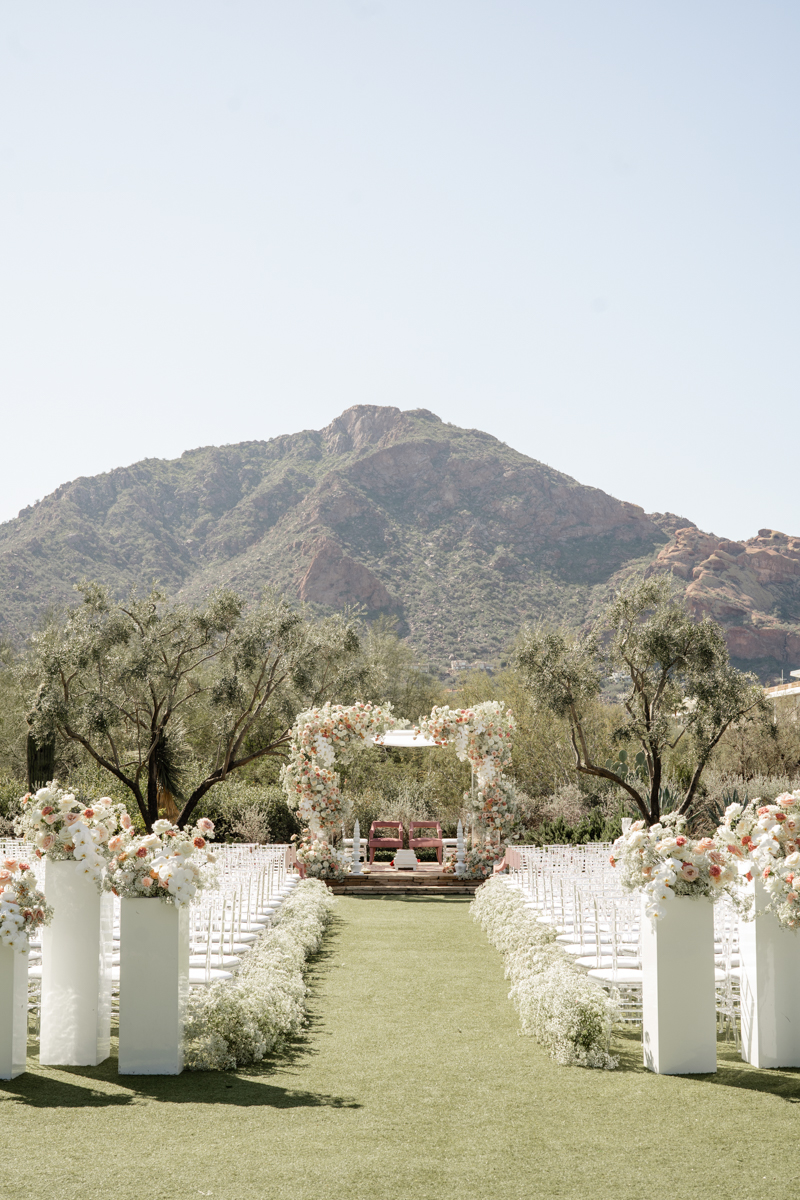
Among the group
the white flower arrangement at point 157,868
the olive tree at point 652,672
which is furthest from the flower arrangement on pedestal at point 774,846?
the olive tree at point 652,672

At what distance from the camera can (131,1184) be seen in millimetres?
4035

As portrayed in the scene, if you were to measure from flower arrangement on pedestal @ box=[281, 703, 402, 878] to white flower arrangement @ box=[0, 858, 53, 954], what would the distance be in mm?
10455

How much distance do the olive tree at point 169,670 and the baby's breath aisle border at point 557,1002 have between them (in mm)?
10923

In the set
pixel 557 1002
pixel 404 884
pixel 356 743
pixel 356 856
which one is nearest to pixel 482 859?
pixel 404 884

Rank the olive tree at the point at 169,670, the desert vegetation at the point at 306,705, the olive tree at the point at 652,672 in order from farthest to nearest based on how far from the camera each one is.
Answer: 1. the olive tree at the point at 169,670
2. the desert vegetation at the point at 306,705
3. the olive tree at the point at 652,672

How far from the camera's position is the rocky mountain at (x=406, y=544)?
4881cm

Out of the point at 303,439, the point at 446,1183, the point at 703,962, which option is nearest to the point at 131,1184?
the point at 446,1183

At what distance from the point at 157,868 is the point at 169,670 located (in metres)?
13.8

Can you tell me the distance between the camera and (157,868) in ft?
19.1

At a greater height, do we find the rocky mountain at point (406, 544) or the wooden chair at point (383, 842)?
the rocky mountain at point (406, 544)

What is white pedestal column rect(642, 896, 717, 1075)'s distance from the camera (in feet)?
19.0

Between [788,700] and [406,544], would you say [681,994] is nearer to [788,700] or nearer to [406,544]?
[788,700]

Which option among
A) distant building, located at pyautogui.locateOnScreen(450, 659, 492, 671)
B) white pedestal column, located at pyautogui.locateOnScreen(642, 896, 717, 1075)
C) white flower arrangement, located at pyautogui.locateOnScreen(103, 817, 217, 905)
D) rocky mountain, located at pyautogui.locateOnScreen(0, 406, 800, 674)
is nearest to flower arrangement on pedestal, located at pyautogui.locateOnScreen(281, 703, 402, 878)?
white flower arrangement, located at pyautogui.locateOnScreen(103, 817, 217, 905)

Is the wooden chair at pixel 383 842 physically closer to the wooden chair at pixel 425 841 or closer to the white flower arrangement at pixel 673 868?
the wooden chair at pixel 425 841
